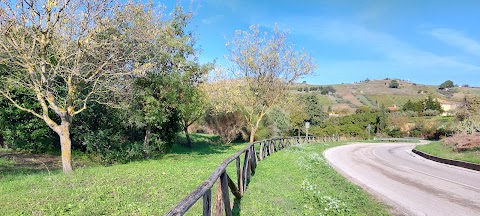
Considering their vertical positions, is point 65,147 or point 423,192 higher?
point 65,147

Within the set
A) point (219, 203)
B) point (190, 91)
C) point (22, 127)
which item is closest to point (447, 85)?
point (190, 91)

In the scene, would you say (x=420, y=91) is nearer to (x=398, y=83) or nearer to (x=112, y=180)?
(x=398, y=83)

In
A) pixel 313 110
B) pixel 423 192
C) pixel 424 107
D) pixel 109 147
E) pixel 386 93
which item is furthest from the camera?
pixel 386 93

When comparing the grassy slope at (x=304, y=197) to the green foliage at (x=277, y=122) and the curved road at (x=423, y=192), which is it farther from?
the green foliage at (x=277, y=122)

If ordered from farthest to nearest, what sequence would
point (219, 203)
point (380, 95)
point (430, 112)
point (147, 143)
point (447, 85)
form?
point (447, 85) < point (380, 95) < point (430, 112) < point (147, 143) < point (219, 203)

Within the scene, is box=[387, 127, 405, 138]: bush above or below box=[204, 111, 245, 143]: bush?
below

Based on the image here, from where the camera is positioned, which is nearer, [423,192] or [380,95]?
[423,192]

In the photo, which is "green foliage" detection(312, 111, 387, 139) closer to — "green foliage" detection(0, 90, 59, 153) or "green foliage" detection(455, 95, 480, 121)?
"green foliage" detection(455, 95, 480, 121)

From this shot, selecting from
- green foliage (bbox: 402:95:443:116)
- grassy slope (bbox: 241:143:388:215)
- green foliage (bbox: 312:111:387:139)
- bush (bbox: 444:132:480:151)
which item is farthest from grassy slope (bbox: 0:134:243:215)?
green foliage (bbox: 402:95:443:116)

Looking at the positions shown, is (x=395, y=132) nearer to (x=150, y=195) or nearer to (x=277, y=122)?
(x=277, y=122)

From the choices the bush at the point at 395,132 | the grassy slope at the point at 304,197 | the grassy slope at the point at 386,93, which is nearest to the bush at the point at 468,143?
the grassy slope at the point at 304,197

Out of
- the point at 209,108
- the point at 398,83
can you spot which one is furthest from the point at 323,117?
the point at 398,83

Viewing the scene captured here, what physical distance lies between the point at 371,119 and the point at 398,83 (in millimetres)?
113449

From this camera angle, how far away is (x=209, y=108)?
36562 mm
